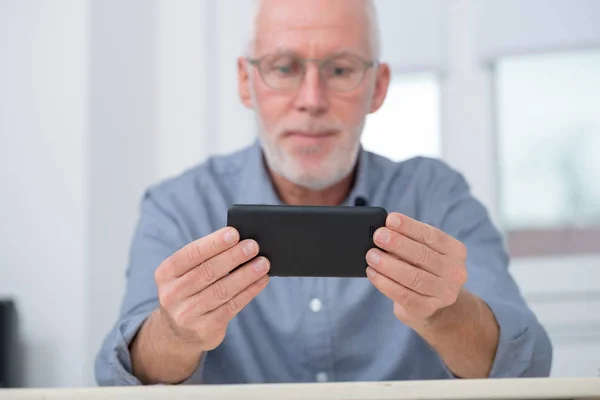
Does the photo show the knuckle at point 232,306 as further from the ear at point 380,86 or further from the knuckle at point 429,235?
the ear at point 380,86

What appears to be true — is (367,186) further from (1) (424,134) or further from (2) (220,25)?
(2) (220,25)

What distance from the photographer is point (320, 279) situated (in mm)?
1433

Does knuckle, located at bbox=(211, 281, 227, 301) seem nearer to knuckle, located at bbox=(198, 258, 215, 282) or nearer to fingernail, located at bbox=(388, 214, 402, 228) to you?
knuckle, located at bbox=(198, 258, 215, 282)

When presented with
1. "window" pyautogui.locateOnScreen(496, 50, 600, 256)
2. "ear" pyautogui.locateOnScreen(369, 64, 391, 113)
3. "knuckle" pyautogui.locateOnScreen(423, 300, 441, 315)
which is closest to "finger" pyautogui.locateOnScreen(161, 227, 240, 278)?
"knuckle" pyautogui.locateOnScreen(423, 300, 441, 315)

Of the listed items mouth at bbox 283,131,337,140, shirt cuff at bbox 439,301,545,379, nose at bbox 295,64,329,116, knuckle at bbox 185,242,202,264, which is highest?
nose at bbox 295,64,329,116

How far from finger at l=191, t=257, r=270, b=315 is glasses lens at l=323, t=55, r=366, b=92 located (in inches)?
21.6

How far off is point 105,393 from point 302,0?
102cm

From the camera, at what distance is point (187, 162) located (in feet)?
9.45

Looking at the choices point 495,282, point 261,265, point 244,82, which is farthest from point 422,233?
point 244,82

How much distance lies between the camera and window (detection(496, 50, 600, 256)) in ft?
8.60

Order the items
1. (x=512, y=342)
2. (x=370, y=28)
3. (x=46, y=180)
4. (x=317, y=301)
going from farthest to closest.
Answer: (x=46, y=180) → (x=370, y=28) → (x=317, y=301) → (x=512, y=342)

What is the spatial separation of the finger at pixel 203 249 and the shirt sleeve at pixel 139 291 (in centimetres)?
22

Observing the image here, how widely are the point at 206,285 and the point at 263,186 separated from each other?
55 centimetres

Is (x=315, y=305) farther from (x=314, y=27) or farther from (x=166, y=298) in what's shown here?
(x=314, y=27)
